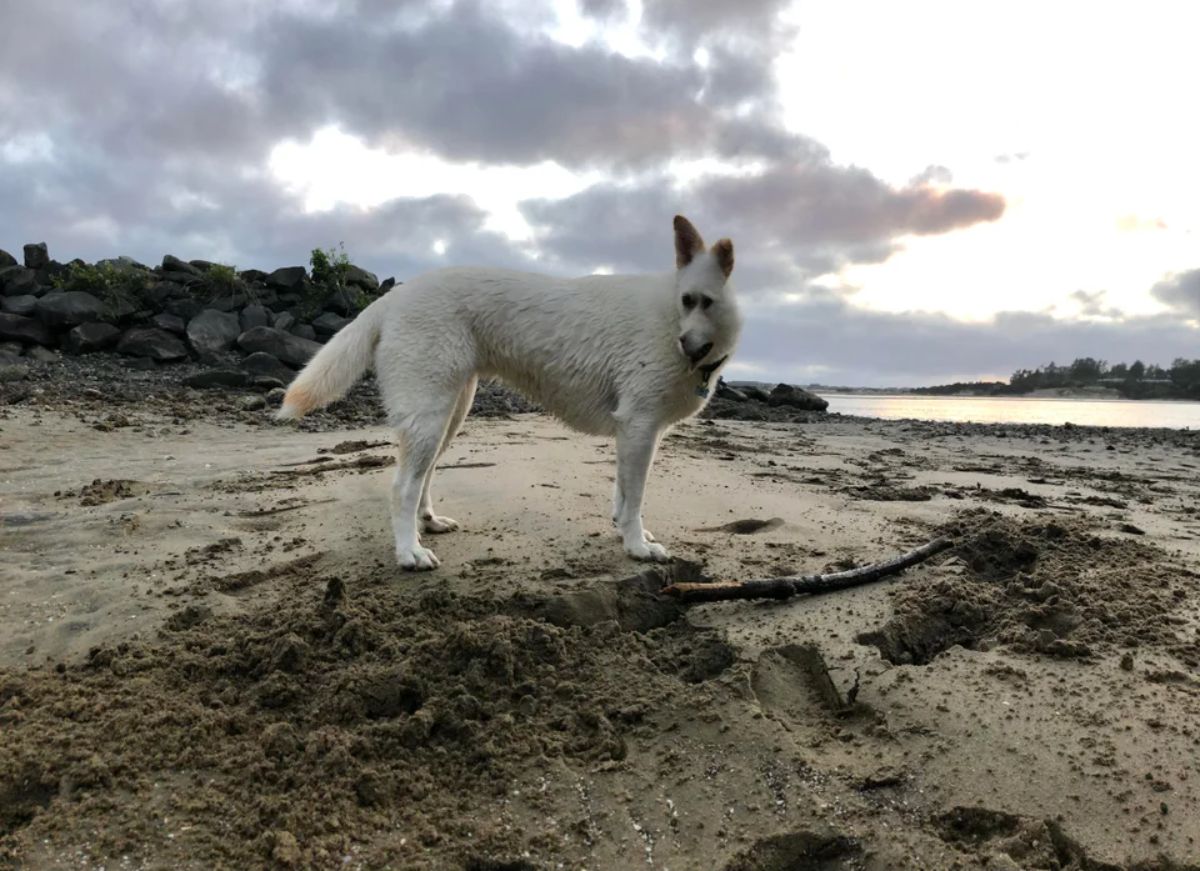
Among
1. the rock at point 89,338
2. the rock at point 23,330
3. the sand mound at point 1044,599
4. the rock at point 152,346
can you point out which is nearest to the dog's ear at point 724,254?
the sand mound at point 1044,599

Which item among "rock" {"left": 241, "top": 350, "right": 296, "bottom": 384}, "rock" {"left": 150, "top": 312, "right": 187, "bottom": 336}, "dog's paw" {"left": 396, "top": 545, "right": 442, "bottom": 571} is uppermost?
"rock" {"left": 150, "top": 312, "right": 187, "bottom": 336}

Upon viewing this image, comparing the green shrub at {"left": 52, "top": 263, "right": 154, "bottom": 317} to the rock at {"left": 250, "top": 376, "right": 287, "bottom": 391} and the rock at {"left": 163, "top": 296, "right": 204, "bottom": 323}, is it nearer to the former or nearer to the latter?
the rock at {"left": 163, "top": 296, "right": 204, "bottom": 323}

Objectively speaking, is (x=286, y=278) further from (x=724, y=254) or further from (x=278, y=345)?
(x=724, y=254)

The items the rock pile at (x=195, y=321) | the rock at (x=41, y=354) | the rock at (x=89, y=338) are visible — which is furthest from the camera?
the rock at (x=89, y=338)

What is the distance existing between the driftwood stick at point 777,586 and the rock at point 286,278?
2123 centimetres

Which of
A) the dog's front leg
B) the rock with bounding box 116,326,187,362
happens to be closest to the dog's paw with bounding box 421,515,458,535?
the dog's front leg

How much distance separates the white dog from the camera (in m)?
4.27

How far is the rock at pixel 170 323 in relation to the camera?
17750mm

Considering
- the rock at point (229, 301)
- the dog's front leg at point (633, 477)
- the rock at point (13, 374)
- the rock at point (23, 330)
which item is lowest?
the dog's front leg at point (633, 477)

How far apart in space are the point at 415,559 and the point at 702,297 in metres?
2.25

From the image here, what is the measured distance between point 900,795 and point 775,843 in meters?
0.45

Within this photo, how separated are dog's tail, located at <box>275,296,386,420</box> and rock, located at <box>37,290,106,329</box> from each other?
16.7 metres

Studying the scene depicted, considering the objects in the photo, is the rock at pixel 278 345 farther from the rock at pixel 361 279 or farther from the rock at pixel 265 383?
the rock at pixel 361 279

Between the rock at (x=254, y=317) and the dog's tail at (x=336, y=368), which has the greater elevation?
the rock at (x=254, y=317)
